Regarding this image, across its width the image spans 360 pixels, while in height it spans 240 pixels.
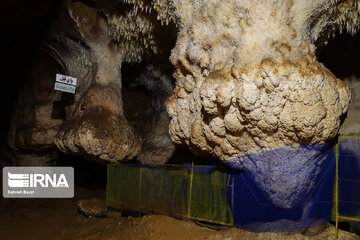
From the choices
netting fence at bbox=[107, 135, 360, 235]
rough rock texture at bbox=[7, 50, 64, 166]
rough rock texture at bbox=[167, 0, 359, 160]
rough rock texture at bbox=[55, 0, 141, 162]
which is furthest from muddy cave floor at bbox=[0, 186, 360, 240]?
rough rock texture at bbox=[55, 0, 141, 162]

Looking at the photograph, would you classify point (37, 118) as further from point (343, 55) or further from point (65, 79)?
point (343, 55)

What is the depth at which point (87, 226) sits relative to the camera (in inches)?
293

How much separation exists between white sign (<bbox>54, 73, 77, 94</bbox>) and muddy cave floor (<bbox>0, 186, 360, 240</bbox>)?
9.40ft

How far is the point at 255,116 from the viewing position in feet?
14.4

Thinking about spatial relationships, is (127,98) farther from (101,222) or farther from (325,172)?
(325,172)

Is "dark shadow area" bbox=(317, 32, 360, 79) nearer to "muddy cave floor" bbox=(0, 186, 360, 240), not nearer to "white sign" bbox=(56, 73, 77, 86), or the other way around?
"muddy cave floor" bbox=(0, 186, 360, 240)

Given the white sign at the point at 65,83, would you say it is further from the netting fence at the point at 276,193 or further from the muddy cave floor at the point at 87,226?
the netting fence at the point at 276,193

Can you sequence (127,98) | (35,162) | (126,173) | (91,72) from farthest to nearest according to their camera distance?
1. (127,98)
2. (35,162)
3. (91,72)
4. (126,173)

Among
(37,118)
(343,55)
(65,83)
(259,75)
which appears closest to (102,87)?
(65,83)

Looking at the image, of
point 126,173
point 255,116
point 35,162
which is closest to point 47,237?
→ point 126,173

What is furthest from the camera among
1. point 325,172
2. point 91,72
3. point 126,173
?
point 91,72

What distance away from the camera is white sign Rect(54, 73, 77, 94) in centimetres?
732

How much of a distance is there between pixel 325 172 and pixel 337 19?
98.3 inches

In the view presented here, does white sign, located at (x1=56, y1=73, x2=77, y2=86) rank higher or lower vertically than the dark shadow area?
lower
